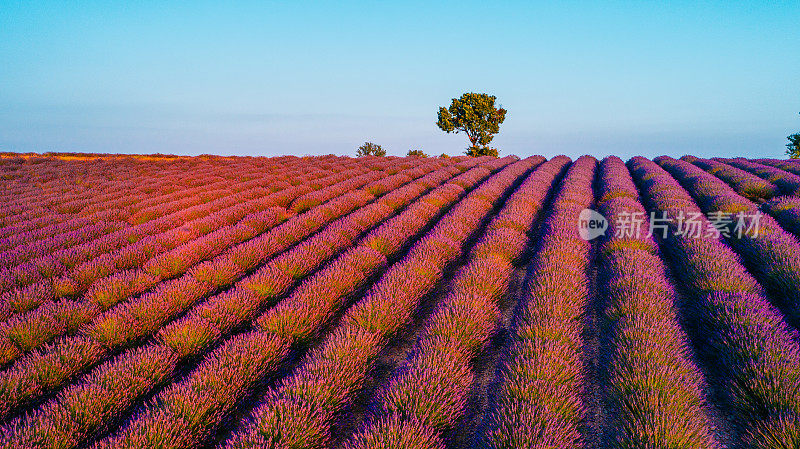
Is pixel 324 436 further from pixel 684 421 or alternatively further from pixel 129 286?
pixel 129 286

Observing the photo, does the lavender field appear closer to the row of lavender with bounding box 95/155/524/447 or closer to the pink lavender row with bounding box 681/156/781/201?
the row of lavender with bounding box 95/155/524/447

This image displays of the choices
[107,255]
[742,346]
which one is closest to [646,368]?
[742,346]

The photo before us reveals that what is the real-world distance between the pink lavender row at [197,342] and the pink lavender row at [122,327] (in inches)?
1.1

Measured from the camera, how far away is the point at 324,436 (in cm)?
226

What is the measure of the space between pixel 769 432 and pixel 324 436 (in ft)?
8.60

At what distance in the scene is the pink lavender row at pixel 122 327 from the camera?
8.34 feet

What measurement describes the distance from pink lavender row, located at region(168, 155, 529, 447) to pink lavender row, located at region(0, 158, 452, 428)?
68 cm

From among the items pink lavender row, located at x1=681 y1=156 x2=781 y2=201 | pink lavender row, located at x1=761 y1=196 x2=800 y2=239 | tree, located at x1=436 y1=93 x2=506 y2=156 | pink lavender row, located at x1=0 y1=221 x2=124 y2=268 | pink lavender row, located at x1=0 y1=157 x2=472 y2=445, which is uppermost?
tree, located at x1=436 y1=93 x2=506 y2=156

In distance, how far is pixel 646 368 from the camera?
2488 mm

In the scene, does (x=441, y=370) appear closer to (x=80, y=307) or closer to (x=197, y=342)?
(x=197, y=342)

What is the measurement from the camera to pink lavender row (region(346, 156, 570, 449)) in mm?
2109

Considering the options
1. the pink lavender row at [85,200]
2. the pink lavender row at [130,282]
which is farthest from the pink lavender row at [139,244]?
→ the pink lavender row at [85,200]

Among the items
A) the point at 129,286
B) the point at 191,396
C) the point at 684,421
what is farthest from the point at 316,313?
the point at 684,421

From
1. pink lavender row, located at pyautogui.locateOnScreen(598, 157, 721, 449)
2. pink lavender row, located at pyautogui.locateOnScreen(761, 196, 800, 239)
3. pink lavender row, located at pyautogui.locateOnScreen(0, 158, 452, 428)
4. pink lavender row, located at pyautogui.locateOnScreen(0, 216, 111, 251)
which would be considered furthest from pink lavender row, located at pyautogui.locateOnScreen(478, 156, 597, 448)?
pink lavender row, located at pyautogui.locateOnScreen(0, 216, 111, 251)
